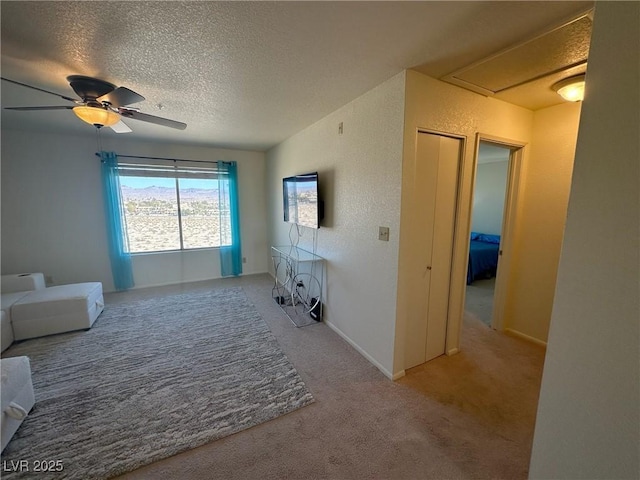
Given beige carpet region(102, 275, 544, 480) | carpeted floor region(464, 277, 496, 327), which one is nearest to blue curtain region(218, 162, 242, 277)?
beige carpet region(102, 275, 544, 480)

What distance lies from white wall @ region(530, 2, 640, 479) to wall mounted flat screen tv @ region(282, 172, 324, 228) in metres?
2.21

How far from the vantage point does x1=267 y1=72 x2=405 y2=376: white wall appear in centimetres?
200

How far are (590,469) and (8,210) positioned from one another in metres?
5.88

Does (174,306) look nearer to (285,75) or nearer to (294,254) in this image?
(294,254)

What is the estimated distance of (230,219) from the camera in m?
4.81

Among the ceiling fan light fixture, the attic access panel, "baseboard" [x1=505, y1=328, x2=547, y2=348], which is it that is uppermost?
the attic access panel

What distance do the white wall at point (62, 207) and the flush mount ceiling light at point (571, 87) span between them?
4598 mm

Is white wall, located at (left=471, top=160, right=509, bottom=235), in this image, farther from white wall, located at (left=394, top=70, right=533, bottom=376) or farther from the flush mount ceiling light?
the flush mount ceiling light

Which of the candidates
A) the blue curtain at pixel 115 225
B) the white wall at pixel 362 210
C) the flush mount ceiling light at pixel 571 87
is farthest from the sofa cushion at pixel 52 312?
the flush mount ceiling light at pixel 571 87

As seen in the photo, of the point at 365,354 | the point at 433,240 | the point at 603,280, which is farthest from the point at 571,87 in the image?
the point at 365,354

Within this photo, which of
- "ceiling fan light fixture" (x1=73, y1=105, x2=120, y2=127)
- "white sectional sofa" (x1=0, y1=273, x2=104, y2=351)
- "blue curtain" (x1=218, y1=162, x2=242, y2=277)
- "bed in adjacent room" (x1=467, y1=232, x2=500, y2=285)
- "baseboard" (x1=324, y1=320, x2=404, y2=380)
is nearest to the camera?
"ceiling fan light fixture" (x1=73, y1=105, x2=120, y2=127)

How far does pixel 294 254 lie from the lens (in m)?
3.57

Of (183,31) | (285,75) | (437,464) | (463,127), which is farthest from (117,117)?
(437,464)

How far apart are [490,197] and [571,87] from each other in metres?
4.54
